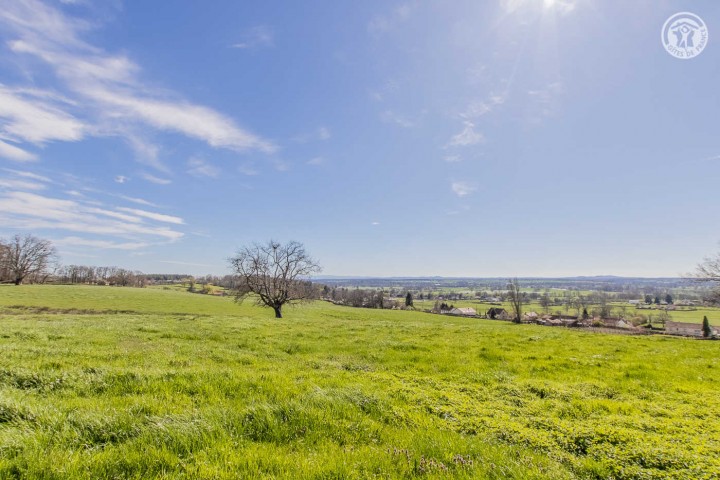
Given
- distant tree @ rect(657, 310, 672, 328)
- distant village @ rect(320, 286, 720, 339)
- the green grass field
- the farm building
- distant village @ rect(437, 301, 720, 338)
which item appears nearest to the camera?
the green grass field

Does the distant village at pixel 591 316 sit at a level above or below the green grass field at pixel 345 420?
below

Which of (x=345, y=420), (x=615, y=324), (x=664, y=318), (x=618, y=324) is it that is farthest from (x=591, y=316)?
(x=345, y=420)

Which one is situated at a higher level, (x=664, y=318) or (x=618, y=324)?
Answer: (x=618, y=324)

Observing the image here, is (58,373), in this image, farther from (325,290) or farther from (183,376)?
(325,290)

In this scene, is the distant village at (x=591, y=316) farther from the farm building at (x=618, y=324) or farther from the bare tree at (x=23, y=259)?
the bare tree at (x=23, y=259)

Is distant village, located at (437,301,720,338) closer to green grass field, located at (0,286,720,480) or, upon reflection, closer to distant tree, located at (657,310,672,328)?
distant tree, located at (657,310,672,328)

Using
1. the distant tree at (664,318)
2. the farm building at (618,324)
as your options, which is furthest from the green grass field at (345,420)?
the distant tree at (664,318)

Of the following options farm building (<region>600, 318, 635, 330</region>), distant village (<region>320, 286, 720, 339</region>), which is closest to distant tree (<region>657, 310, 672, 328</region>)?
distant village (<region>320, 286, 720, 339</region>)

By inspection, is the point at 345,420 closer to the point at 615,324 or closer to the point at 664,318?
the point at 615,324

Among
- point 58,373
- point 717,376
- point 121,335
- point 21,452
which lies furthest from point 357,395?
point 121,335

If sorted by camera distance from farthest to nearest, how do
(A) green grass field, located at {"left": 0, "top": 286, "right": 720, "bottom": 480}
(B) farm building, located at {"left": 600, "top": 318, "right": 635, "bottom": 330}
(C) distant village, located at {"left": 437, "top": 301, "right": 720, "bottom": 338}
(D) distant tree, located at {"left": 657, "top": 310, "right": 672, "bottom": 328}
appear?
(D) distant tree, located at {"left": 657, "top": 310, "right": 672, "bottom": 328}, (B) farm building, located at {"left": 600, "top": 318, "right": 635, "bottom": 330}, (C) distant village, located at {"left": 437, "top": 301, "right": 720, "bottom": 338}, (A) green grass field, located at {"left": 0, "top": 286, "right": 720, "bottom": 480}

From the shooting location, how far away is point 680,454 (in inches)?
180

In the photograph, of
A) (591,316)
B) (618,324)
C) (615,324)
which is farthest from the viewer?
(591,316)

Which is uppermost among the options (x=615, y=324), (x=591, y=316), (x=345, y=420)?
(x=345, y=420)
